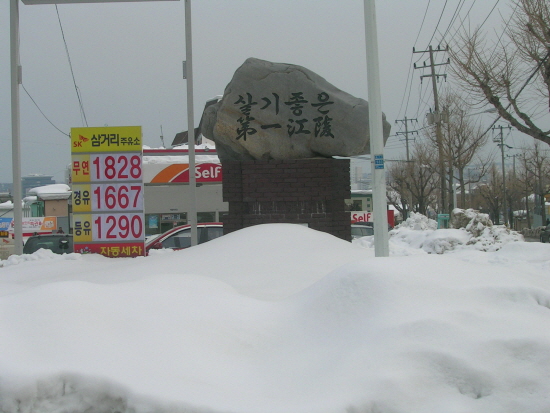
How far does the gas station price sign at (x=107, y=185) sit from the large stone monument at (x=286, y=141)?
1.76 meters

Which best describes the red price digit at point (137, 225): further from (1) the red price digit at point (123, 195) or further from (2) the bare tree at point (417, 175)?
(2) the bare tree at point (417, 175)

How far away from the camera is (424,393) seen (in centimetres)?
293

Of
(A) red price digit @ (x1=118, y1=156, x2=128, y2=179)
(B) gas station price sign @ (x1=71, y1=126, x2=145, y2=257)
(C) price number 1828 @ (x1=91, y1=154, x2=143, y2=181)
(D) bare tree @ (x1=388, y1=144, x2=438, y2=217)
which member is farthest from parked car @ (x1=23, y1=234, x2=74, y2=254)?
(D) bare tree @ (x1=388, y1=144, x2=438, y2=217)

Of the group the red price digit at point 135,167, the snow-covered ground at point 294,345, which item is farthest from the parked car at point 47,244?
the snow-covered ground at point 294,345

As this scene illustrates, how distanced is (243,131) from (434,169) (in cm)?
2681

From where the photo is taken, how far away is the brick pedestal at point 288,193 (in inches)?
418

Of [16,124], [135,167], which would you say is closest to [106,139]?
[135,167]

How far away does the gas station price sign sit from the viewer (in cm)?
Result: 971

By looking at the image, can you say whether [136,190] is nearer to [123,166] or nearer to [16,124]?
[123,166]

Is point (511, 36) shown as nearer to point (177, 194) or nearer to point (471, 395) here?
point (471, 395)

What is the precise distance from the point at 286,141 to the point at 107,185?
3.35 metres

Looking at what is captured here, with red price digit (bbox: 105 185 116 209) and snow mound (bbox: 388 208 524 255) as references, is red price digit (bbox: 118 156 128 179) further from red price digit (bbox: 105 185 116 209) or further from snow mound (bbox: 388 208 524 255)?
snow mound (bbox: 388 208 524 255)

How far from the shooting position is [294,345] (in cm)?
371

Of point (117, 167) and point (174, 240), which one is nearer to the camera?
point (117, 167)
